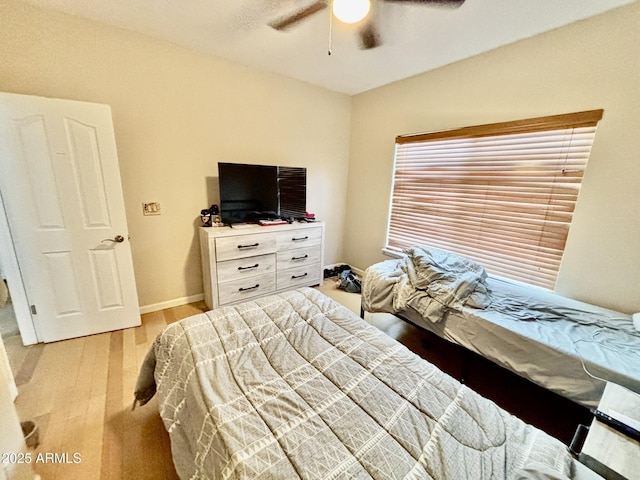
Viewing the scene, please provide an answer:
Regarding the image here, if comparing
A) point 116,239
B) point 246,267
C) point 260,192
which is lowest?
point 246,267

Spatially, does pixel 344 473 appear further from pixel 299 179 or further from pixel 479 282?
pixel 299 179

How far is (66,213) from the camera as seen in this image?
206cm

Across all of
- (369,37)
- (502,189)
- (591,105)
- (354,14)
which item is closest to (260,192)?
(369,37)

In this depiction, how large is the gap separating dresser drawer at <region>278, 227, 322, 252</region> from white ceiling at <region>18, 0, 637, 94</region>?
177cm

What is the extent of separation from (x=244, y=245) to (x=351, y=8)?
2049 millimetres

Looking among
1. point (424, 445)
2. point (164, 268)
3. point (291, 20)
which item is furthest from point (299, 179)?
point (424, 445)

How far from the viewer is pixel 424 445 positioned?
82 cm

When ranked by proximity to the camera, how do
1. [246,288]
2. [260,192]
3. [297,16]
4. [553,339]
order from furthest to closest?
[260,192] → [246,288] → [297,16] → [553,339]

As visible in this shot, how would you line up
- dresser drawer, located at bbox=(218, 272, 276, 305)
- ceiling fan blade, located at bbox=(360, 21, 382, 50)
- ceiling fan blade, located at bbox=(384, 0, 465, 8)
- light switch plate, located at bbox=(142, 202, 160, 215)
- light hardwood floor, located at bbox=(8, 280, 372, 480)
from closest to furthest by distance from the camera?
1. light hardwood floor, located at bbox=(8, 280, 372, 480)
2. ceiling fan blade, located at bbox=(384, 0, 465, 8)
3. ceiling fan blade, located at bbox=(360, 21, 382, 50)
4. light switch plate, located at bbox=(142, 202, 160, 215)
5. dresser drawer, located at bbox=(218, 272, 276, 305)

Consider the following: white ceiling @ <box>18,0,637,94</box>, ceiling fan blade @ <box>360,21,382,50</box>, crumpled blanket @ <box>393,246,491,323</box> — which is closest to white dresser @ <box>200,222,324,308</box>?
crumpled blanket @ <box>393,246,491,323</box>

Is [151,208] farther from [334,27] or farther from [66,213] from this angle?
[334,27]

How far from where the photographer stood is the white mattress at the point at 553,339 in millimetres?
1303

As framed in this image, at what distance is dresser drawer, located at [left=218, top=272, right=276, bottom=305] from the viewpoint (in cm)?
263

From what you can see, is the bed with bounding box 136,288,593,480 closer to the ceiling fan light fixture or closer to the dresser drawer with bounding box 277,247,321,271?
the dresser drawer with bounding box 277,247,321,271
